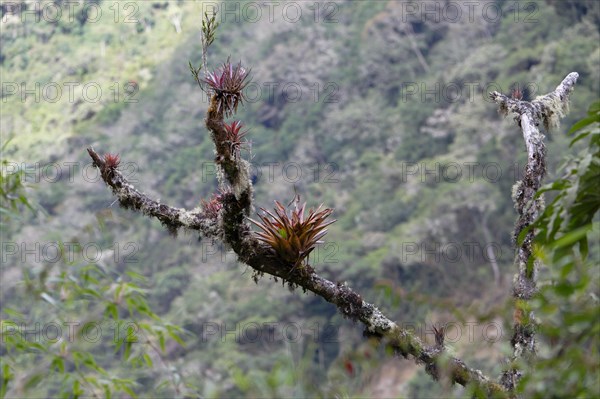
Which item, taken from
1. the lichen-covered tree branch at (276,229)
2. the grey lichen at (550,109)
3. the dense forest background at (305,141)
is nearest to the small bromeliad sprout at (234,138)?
the lichen-covered tree branch at (276,229)

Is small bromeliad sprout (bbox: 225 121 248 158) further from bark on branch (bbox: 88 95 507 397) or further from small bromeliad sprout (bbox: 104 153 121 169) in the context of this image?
small bromeliad sprout (bbox: 104 153 121 169)

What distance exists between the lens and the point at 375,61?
23750mm

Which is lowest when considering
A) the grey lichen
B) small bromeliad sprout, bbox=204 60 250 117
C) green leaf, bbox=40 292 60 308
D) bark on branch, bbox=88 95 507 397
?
green leaf, bbox=40 292 60 308

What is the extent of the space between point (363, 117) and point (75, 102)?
10144 millimetres

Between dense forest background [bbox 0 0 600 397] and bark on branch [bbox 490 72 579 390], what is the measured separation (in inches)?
416

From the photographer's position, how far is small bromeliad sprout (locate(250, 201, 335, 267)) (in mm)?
1863

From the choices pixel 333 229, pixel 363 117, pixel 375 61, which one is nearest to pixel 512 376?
pixel 333 229

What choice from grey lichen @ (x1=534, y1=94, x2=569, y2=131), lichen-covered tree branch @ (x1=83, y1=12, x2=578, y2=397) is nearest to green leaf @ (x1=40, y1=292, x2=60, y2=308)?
lichen-covered tree branch @ (x1=83, y1=12, x2=578, y2=397)

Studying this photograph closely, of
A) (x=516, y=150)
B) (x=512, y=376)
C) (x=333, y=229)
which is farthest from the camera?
(x=333, y=229)

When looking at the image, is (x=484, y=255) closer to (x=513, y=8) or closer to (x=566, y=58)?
(x=566, y=58)

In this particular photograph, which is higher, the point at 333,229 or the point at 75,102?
the point at 75,102

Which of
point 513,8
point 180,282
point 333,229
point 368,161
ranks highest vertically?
point 513,8

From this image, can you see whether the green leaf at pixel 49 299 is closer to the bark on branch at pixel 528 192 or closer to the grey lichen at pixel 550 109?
the bark on branch at pixel 528 192

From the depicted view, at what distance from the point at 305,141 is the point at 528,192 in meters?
21.0
